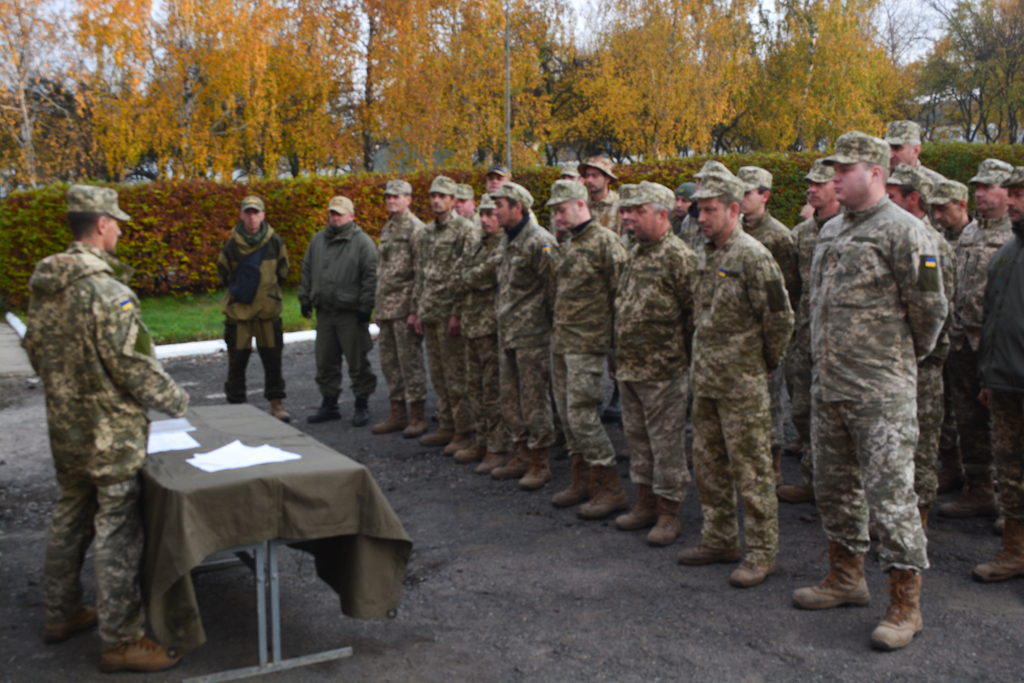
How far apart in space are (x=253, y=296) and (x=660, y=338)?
14.9 ft

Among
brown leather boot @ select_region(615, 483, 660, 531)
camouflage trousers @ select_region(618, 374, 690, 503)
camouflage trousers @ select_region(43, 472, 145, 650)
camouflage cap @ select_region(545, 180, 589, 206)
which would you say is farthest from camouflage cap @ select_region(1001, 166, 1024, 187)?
camouflage trousers @ select_region(43, 472, 145, 650)

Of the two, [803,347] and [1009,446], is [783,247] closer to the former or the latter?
[803,347]

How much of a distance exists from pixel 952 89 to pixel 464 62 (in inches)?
1182

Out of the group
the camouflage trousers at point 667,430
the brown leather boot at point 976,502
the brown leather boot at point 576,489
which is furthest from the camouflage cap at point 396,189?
the brown leather boot at point 976,502

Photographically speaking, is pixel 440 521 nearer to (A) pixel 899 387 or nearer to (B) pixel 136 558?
(B) pixel 136 558

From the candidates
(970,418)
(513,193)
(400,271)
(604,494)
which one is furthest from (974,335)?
(400,271)

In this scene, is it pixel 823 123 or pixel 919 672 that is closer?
pixel 919 672

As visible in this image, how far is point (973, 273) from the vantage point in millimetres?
5371

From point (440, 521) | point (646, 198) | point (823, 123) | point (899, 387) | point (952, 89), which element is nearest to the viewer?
point (899, 387)

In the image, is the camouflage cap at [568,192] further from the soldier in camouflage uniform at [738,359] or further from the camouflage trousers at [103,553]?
the camouflage trousers at [103,553]

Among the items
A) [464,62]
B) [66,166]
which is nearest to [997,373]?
[464,62]

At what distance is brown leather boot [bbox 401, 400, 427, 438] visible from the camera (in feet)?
25.8

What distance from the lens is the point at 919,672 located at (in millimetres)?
3574

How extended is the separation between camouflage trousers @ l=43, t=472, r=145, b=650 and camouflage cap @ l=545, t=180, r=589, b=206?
3.17 m
